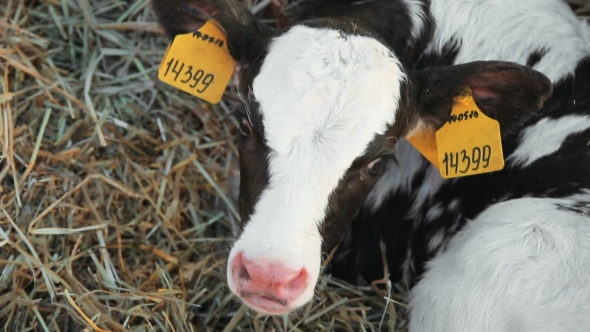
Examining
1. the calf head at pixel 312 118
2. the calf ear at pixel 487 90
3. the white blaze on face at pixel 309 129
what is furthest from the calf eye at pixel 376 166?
the calf ear at pixel 487 90

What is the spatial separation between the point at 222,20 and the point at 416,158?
41.1 inches

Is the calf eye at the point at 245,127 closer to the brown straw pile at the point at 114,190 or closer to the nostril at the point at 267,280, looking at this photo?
the nostril at the point at 267,280

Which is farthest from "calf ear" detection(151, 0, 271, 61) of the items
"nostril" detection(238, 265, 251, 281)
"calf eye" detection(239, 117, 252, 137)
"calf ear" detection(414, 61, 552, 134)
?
"nostril" detection(238, 265, 251, 281)

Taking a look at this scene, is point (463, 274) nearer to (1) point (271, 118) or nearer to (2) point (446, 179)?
(2) point (446, 179)

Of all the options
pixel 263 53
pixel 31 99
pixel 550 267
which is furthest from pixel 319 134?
pixel 31 99

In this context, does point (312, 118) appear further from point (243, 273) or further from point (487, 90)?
point (487, 90)

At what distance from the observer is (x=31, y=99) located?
3.21m

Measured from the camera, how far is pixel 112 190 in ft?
10.1

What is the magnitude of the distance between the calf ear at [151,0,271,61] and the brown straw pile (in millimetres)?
760

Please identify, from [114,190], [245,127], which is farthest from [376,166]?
[114,190]

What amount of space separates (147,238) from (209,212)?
1.08 feet

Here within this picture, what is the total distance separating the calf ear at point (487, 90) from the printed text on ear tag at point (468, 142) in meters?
0.04

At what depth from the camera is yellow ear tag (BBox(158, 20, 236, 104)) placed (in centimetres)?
255

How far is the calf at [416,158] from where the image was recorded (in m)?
2.11
